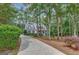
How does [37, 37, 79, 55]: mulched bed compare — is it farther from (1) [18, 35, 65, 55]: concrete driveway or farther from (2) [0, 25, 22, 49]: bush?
(2) [0, 25, 22, 49]: bush

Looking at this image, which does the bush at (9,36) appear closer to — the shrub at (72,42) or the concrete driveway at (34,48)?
the concrete driveway at (34,48)

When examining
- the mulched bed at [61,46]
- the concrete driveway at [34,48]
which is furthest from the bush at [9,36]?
the mulched bed at [61,46]

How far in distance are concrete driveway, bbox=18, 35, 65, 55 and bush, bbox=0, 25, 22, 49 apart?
7 centimetres

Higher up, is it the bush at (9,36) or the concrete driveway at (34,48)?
the bush at (9,36)

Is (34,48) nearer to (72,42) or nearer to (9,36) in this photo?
(9,36)

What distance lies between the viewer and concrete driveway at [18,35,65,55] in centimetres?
257

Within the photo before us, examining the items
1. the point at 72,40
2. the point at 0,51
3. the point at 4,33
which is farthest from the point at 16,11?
the point at 72,40

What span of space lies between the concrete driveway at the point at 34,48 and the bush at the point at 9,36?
0.24ft

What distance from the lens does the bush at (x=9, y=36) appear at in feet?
8.52

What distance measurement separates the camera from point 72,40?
2617mm

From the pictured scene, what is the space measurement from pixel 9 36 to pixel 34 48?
0.29 m

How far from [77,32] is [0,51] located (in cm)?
82

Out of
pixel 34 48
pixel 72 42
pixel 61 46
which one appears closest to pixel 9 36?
pixel 34 48
